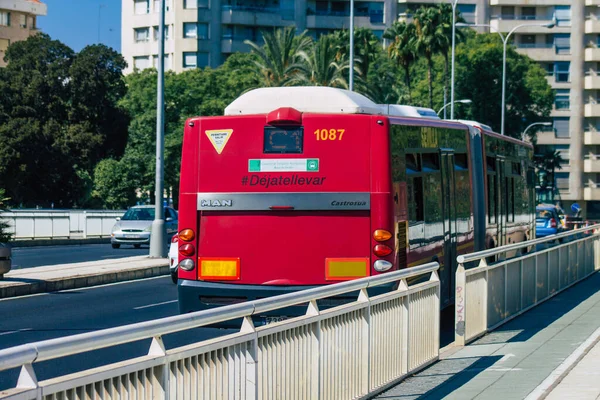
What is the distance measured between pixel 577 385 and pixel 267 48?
59.7 meters

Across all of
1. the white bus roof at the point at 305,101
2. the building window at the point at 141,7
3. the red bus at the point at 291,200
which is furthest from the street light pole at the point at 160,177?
the building window at the point at 141,7

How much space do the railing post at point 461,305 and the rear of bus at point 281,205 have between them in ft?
2.46

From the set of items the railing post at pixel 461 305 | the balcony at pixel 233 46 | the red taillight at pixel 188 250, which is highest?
the balcony at pixel 233 46

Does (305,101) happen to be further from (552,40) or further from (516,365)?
(552,40)

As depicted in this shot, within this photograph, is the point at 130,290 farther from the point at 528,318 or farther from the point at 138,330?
the point at 138,330

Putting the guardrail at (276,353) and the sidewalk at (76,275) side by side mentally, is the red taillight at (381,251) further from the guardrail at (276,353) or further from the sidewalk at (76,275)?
the sidewalk at (76,275)

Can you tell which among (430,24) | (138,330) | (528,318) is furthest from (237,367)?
(430,24)

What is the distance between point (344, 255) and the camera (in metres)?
13.4

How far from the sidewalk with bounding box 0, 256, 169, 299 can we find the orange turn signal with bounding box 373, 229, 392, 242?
30.8ft

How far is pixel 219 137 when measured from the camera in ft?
45.0

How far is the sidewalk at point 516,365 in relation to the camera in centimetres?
1016

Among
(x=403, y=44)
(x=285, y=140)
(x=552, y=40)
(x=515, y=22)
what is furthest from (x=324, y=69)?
(x=552, y=40)

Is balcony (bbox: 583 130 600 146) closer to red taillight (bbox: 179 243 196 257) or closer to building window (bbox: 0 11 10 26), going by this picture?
building window (bbox: 0 11 10 26)

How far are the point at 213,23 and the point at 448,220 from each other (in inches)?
3568
